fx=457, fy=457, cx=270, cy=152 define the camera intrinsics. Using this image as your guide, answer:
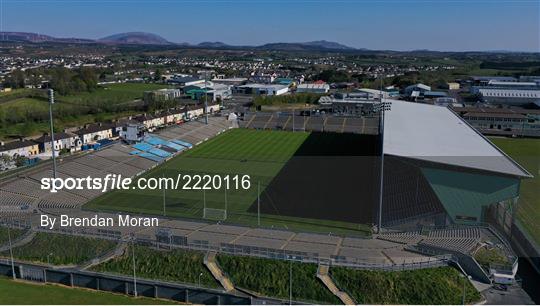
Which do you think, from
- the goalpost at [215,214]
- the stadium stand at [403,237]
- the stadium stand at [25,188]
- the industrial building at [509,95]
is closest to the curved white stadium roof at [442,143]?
the stadium stand at [403,237]

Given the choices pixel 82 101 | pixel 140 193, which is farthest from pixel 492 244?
pixel 82 101

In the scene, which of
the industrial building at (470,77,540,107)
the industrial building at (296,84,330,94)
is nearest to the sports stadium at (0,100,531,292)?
→ the industrial building at (470,77,540,107)

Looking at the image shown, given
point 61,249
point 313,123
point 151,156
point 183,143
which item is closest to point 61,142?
point 151,156

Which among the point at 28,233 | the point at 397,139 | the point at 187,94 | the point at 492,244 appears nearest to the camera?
the point at 492,244

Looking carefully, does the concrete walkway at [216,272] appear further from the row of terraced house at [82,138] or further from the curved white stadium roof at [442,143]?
the row of terraced house at [82,138]

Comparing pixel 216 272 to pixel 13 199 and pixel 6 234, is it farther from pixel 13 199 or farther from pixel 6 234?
pixel 13 199

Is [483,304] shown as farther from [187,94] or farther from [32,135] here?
[187,94]

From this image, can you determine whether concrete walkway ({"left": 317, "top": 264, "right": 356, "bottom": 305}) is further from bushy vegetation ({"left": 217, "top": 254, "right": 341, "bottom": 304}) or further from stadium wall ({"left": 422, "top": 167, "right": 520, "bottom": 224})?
stadium wall ({"left": 422, "top": 167, "right": 520, "bottom": 224})
